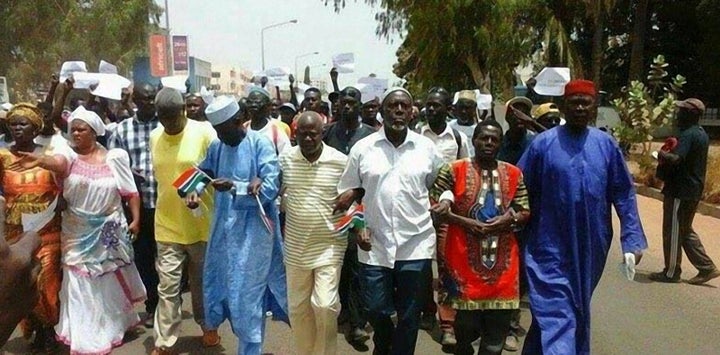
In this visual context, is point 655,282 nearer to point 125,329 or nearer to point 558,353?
point 558,353

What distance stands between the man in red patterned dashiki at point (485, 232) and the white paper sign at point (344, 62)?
6002 millimetres

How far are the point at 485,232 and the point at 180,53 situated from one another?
18.2 m

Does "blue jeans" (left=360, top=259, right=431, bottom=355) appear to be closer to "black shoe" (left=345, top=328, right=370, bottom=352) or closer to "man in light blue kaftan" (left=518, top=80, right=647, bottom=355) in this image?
"man in light blue kaftan" (left=518, top=80, right=647, bottom=355)

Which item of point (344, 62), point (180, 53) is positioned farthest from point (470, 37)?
point (344, 62)

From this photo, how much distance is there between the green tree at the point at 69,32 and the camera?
34406 millimetres

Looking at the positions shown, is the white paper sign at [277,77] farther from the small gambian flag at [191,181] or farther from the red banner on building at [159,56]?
the red banner on building at [159,56]

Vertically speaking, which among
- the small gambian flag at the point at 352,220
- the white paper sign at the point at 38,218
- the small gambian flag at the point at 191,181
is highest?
the small gambian flag at the point at 191,181

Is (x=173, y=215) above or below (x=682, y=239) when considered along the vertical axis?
above

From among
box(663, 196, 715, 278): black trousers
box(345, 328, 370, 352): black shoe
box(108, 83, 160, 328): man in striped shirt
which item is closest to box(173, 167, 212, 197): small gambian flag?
box(108, 83, 160, 328): man in striped shirt

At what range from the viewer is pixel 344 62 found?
10.6 meters

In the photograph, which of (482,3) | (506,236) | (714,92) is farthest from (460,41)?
(506,236)

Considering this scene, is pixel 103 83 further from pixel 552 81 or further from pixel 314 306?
pixel 552 81

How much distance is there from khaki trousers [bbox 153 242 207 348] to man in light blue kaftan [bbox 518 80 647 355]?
232cm

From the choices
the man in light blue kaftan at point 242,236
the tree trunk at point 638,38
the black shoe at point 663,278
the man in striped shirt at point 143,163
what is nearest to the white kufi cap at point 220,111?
the man in light blue kaftan at point 242,236
